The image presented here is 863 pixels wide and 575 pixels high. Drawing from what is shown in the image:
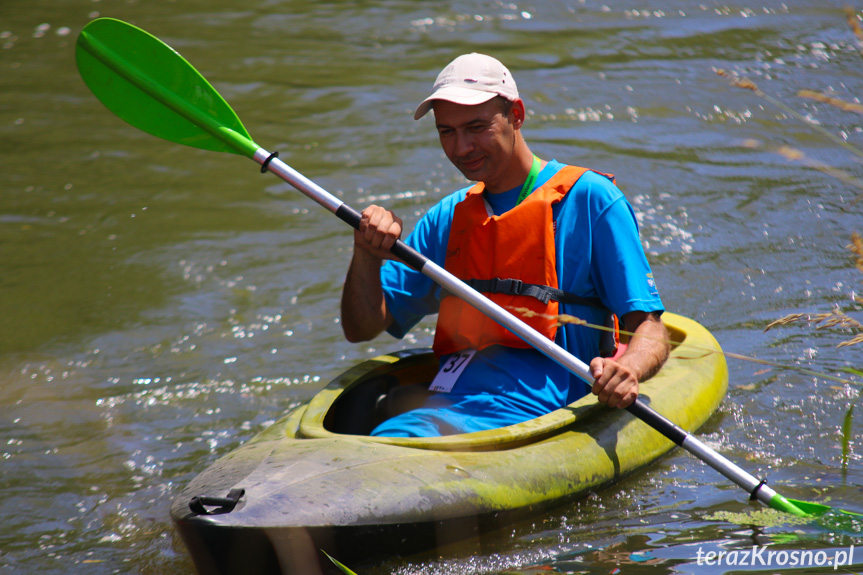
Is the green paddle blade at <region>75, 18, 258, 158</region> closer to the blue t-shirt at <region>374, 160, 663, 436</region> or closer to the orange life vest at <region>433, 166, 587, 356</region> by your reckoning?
the orange life vest at <region>433, 166, 587, 356</region>

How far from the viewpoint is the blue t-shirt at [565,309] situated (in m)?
2.67

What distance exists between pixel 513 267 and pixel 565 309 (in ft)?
0.69

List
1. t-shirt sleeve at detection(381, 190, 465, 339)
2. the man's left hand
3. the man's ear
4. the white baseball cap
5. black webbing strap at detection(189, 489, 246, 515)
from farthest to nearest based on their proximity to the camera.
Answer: t-shirt sleeve at detection(381, 190, 465, 339) → the man's ear → the white baseball cap → the man's left hand → black webbing strap at detection(189, 489, 246, 515)

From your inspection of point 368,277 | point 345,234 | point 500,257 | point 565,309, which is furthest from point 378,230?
point 345,234

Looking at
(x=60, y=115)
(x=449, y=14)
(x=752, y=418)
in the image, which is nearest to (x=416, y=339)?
(x=752, y=418)

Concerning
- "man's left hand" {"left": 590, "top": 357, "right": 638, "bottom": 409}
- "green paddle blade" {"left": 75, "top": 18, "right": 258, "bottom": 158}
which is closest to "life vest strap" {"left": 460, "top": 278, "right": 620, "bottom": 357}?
"man's left hand" {"left": 590, "top": 357, "right": 638, "bottom": 409}

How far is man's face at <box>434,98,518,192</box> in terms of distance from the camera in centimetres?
267

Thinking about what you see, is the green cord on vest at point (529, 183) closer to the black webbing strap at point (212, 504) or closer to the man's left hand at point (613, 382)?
the man's left hand at point (613, 382)

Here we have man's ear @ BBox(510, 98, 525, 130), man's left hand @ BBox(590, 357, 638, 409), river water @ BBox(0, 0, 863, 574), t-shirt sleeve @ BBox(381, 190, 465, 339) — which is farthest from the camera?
t-shirt sleeve @ BBox(381, 190, 465, 339)

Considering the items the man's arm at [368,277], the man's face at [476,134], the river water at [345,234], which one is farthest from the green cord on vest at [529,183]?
the river water at [345,234]

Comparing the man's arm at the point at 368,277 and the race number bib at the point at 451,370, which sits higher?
the man's arm at the point at 368,277

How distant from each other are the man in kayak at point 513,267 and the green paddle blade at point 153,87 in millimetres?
747

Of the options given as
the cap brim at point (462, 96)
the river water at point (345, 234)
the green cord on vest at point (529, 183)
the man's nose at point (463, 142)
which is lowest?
the river water at point (345, 234)

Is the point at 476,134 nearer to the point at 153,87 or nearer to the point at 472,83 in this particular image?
the point at 472,83
